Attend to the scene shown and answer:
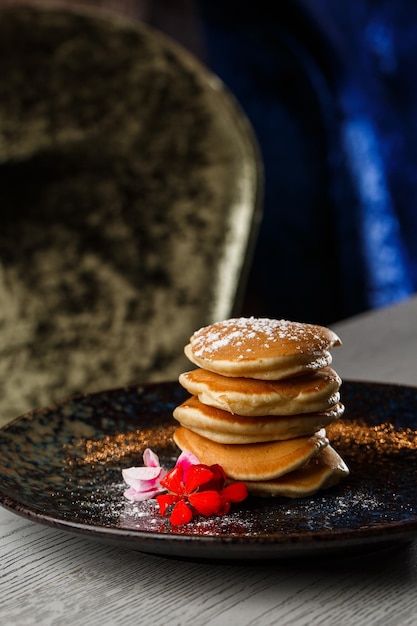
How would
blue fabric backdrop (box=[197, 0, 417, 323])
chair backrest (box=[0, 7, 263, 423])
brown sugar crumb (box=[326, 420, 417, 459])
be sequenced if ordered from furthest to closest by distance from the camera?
blue fabric backdrop (box=[197, 0, 417, 323])
chair backrest (box=[0, 7, 263, 423])
brown sugar crumb (box=[326, 420, 417, 459])

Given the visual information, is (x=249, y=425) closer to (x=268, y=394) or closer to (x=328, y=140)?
(x=268, y=394)

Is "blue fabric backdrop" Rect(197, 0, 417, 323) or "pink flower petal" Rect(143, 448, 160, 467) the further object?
"blue fabric backdrop" Rect(197, 0, 417, 323)

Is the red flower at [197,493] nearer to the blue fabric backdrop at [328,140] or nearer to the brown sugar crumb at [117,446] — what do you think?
the brown sugar crumb at [117,446]

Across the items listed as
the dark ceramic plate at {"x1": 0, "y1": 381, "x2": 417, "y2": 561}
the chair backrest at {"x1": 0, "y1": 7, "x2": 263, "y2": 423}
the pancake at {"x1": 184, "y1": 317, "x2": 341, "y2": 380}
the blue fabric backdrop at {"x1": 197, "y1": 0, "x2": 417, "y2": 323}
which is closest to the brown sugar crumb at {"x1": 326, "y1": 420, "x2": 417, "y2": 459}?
the dark ceramic plate at {"x1": 0, "y1": 381, "x2": 417, "y2": 561}

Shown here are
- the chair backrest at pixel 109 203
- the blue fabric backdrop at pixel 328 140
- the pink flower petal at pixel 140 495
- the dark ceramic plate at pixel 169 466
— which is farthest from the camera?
the blue fabric backdrop at pixel 328 140

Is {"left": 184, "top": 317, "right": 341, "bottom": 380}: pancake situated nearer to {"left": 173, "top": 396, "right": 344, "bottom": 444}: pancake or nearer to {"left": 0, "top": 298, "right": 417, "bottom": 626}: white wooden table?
{"left": 173, "top": 396, "right": 344, "bottom": 444}: pancake

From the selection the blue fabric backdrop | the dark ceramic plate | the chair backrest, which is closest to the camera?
the dark ceramic plate

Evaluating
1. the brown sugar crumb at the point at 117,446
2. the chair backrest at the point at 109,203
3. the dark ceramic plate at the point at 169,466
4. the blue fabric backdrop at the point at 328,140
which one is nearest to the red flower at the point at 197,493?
the dark ceramic plate at the point at 169,466

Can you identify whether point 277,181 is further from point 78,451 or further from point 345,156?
point 78,451
